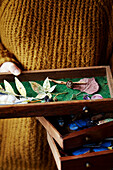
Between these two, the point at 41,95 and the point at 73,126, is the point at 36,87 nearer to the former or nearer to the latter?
the point at 41,95

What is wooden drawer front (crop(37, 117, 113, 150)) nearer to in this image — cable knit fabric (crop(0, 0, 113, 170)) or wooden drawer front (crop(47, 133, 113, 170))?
wooden drawer front (crop(47, 133, 113, 170))

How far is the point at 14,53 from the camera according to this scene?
866 millimetres

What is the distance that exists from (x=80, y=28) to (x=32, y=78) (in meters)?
0.27

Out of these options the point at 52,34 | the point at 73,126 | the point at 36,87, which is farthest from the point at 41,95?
the point at 52,34

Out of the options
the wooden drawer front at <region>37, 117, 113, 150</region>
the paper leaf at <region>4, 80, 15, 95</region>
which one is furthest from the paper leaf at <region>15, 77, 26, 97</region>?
the wooden drawer front at <region>37, 117, 113, 150</region>

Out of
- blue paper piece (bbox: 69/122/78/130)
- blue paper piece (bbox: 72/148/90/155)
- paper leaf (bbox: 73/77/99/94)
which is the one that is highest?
paper leaf (bbox: 73/77/99/94)

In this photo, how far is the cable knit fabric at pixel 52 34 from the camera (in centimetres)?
80

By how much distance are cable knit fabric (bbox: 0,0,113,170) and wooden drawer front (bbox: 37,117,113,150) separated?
0.32 metres

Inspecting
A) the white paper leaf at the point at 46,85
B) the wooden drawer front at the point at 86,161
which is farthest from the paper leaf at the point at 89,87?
the wooden drawer front at the point at 86,161

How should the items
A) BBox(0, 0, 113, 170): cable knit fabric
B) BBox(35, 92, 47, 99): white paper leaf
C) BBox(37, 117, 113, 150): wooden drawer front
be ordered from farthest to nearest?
BBox(0, 0, 113, 170): cable knit fabric < BBox(35, 92, 47, 99): white paper leaf < BBox(37, 117, 113, 150): wooden drawer front

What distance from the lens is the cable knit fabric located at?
2.64 feet

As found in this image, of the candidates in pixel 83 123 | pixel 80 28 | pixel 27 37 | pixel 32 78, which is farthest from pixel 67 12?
pixel 83 123

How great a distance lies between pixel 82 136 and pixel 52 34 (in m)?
0.43

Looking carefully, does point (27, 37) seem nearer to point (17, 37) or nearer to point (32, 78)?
point (17, 37)
